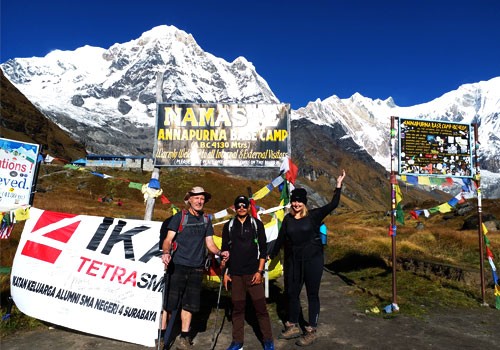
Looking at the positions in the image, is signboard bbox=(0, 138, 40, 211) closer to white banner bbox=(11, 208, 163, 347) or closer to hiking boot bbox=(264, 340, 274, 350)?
white banner bbox=(11, 208, 163, 347)

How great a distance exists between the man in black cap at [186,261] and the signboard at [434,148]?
6.79 metres

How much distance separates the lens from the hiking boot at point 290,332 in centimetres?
764

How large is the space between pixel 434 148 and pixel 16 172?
467 inches

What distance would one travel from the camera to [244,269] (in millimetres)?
7004

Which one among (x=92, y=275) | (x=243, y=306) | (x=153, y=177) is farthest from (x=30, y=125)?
(x=243, y=306)

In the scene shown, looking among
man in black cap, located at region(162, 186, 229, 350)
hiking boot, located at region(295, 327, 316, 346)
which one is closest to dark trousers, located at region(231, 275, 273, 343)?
man in black cap, located at region(162, 186, 229, 350)

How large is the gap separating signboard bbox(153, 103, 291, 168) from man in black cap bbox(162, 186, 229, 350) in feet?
15.4

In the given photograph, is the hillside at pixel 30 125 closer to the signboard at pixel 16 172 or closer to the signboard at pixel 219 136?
the signboard at pixel 219 136

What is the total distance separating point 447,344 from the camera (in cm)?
748

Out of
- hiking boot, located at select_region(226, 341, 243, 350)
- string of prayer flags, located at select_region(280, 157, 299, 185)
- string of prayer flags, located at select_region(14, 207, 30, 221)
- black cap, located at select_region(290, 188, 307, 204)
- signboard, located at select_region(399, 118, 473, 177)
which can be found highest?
signboard, located at select_region(399, 118, 473, 177)

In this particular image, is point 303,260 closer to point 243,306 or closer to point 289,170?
point 243,306

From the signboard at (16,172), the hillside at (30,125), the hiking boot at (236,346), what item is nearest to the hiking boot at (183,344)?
the hiking boot at (236,346)

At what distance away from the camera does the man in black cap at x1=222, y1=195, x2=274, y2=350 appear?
693 cm

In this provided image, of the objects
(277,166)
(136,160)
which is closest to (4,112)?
(136,160)
